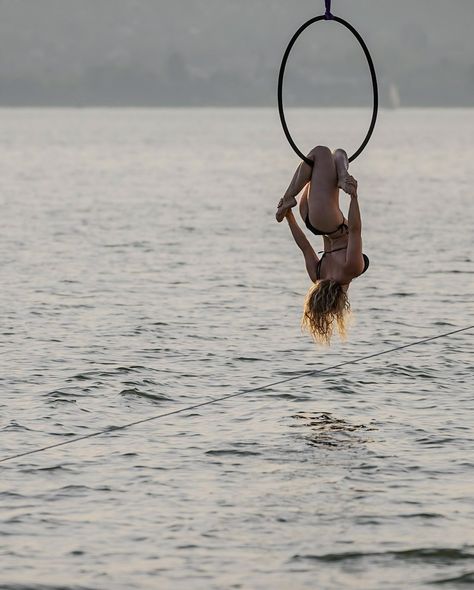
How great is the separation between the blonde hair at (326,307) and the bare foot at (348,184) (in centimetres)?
158

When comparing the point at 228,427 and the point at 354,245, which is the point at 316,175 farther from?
the point at 228,427

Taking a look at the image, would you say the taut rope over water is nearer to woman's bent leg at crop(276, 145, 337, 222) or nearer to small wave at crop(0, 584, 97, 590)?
woman's bent leg at crop(276, 145, 337, 222)

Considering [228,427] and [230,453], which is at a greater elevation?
[228,427]

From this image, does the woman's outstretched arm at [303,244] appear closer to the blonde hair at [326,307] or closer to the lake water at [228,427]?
the blonde hair at [326,307]

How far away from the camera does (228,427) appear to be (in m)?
18.0

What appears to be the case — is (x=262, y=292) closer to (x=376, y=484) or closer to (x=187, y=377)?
(x=187, y=377)

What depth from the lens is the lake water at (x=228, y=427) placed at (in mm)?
13180

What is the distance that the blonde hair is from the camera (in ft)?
57.0

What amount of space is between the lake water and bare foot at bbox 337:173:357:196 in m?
2.93

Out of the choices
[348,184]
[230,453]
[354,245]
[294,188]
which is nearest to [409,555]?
[230,453]

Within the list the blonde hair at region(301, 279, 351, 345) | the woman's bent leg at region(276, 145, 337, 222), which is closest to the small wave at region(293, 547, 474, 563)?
the woman's bent leg at region(276, 145, 337, 222)

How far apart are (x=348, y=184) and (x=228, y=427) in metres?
3.75

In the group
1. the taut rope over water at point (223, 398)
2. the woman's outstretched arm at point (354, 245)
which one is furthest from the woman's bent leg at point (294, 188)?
the taut rope over water at point (223, 398)

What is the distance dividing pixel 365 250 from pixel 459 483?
29458 mm
